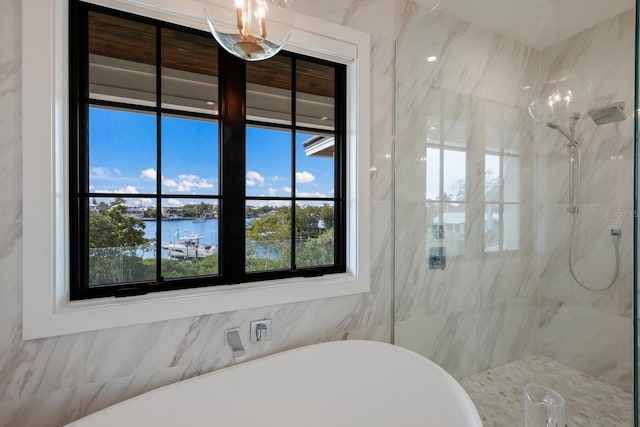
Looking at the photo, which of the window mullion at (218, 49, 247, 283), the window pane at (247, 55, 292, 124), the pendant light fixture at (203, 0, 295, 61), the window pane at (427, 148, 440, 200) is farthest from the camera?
the window pane at (427, 148, 440, 200)

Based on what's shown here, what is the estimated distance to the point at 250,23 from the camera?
91cm

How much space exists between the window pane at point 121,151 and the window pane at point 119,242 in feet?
0.26

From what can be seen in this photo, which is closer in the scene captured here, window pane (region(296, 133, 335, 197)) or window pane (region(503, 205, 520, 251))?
window pane (region(503, 205, 520, 251))

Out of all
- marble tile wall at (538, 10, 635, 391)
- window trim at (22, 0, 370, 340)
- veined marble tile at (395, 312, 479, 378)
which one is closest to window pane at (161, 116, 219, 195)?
window trim at (22, 0, 370, 340)

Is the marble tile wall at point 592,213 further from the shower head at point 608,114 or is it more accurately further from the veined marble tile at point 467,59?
the veined marble tile at point 467,59

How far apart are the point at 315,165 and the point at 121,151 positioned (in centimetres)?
102

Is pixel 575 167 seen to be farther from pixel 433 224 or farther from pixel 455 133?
pixel 433 224

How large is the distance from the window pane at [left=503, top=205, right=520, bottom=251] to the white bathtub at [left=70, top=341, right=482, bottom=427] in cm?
74

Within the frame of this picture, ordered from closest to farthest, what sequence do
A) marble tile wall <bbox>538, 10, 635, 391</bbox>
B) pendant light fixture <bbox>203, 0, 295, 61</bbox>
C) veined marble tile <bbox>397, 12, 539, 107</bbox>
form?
1. pendant light fixture <bbox>203, 0, 295, 61</bbox>
2. marble tile wall <bbox>538, 10, 635, 391</bbox>
3. veined marble tile <bbox>397, 12, 539, 107</bbox>

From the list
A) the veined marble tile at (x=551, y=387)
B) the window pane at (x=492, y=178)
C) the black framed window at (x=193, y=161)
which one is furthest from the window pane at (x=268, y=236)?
the veined marble tile at (x=551, y=387)

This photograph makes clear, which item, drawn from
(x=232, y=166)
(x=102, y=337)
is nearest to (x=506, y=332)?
(x=232, y=166)

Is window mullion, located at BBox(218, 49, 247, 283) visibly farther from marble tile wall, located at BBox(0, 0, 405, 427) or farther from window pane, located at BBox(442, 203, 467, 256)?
window pane, located at BBox(442, 203, 467, 256)

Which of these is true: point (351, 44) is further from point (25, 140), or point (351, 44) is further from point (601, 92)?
point (25, 140)

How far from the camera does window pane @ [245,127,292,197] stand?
170cm
